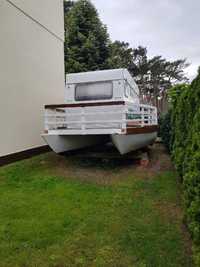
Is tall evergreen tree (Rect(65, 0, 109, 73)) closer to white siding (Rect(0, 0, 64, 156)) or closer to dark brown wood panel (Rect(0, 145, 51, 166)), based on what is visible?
white siding (Rect(0, 0, 64, 156))

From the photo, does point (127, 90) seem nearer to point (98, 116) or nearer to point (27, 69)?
point (98, 116)

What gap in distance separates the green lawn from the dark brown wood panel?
0.69 m

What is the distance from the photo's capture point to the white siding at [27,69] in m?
6.70

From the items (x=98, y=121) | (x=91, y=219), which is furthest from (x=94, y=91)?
(x=91, y=219)

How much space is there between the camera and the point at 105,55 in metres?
14.6

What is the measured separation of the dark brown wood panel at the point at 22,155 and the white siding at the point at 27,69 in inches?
4.8

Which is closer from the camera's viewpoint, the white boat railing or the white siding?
the white boat railing

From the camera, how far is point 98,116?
7.06 m

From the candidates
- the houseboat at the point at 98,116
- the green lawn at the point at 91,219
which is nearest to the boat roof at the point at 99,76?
the houseboat at the point at 98,116

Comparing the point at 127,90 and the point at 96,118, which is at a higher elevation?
the point at 127,90

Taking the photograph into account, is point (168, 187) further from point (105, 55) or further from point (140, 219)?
point (105, 55)

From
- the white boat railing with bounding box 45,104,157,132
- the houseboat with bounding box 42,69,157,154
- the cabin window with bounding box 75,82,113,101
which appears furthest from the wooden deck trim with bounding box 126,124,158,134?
the cabin window with bounding box 75,82,113,101

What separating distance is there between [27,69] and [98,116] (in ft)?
8.33

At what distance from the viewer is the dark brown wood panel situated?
260 inches
